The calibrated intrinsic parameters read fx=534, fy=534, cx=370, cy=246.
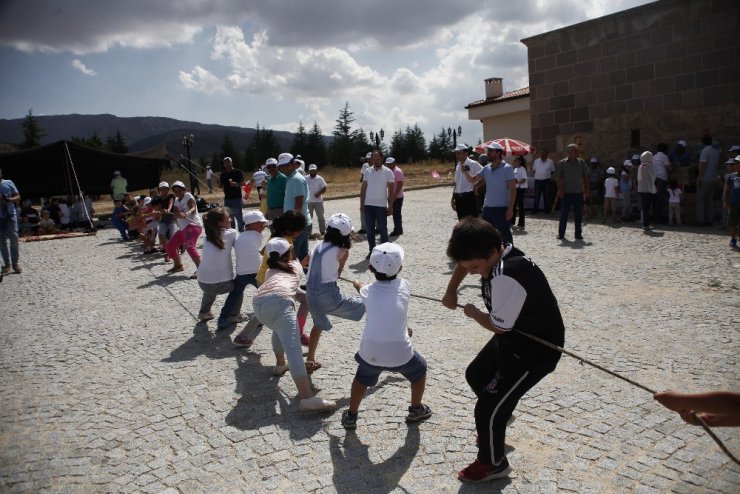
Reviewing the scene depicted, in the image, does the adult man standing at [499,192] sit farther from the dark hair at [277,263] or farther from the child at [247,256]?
the dark hair at [277,263]

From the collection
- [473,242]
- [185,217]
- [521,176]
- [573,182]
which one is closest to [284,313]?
[473,242]

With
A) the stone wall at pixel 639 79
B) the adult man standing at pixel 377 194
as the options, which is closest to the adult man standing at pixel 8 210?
the adult man standing at pixel 377 194

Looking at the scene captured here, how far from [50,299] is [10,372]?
341 centimetres

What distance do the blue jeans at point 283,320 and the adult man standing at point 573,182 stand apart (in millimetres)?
7582

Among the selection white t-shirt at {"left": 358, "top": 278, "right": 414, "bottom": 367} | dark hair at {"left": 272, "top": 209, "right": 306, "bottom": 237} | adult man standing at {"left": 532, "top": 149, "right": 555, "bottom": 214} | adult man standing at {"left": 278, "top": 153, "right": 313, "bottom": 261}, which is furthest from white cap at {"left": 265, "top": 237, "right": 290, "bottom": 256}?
adult man standing at {"left": 532, "top": 149, "right": 555, "bottom": 214}

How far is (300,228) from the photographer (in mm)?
5363

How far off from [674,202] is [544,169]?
11.6 ft

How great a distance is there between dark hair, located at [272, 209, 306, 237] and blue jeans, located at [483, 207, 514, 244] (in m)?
3.63

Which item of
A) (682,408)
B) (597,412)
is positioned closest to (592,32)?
(597,412)

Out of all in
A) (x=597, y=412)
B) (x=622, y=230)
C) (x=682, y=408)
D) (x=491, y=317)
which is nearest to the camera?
(x=682, y=408)

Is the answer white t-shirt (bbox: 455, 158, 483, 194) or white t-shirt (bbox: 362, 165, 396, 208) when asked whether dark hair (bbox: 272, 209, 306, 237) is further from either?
white t-shirt (bbox: 455, 158, 483, 194)

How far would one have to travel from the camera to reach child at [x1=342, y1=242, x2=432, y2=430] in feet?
11.3

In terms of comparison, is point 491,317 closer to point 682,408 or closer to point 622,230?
point 682,408

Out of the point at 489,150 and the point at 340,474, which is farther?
the point at 489,150
